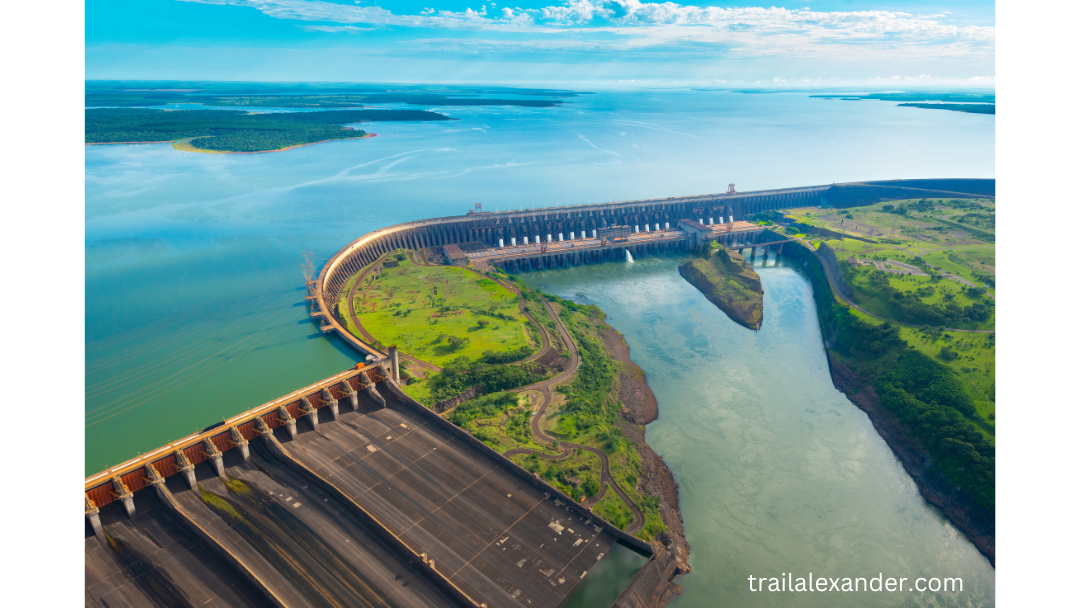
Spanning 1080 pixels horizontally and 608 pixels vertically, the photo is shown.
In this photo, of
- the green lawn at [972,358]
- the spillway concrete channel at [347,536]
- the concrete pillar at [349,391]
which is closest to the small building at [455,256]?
the concrete pillar at [349,391]

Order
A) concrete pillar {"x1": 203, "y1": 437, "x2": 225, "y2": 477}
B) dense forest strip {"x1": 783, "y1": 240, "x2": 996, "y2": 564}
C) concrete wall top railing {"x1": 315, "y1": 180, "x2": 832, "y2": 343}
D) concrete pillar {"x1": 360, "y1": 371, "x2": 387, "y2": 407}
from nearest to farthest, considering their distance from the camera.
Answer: concrete pillar {"x1": 203, "y1": 437, "x2": 225, "y2": 477} < dense forest strip {"x1": 783, "y1": 240, "x2": 996, "y2": 564} < concrete pillar {"x1": 360, "y1": 371, "x2": 387, "y2": 407} < concrete wall top railing {"x1": 315, "y1": 180, "x2": 832, "y2": 343}

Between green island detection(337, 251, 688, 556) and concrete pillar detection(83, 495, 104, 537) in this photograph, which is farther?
green island detection(337, 251, 688, 556)

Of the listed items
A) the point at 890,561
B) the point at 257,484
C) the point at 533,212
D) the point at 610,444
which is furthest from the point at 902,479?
the point at 533,212

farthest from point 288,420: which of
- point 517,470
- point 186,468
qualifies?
point 517,470

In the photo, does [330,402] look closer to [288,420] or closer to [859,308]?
[288,420]

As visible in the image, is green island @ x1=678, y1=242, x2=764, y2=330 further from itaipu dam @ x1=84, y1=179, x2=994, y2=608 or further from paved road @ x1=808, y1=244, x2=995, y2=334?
itaipu dam @ x1=84, y1=179, x2=994, y2=608

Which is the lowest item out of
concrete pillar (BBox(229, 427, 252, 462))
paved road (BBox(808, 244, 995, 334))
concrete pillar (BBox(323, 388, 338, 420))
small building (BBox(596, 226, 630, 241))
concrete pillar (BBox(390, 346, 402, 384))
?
concrete pillar (BBox(229, 427, 252, 462))

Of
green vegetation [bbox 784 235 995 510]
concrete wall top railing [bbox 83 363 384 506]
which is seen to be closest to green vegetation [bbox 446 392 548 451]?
concrete wall top railing [bbox 83 363 384 506]

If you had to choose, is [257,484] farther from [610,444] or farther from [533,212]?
[533,212]
